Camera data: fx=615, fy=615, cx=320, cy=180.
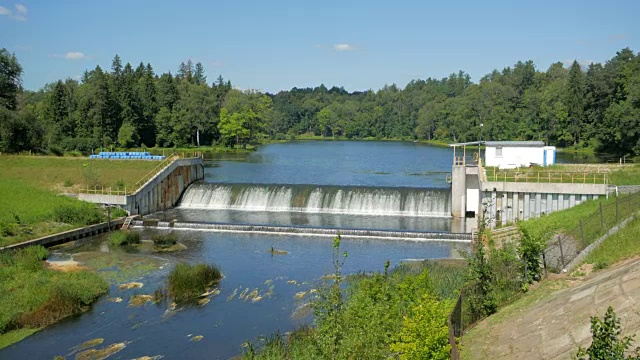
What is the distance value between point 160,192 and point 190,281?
22077mm

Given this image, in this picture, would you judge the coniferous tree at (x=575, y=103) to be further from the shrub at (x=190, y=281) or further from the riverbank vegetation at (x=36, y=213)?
the shrub at (x=190, y=281)

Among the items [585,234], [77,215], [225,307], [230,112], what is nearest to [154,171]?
[77,215]

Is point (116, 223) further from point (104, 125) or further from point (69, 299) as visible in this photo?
point (104, 125)

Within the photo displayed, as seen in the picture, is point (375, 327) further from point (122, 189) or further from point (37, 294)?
point (122, 189)

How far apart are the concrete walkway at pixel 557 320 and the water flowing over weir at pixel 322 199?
1058 inches

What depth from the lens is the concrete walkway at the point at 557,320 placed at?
12117mm

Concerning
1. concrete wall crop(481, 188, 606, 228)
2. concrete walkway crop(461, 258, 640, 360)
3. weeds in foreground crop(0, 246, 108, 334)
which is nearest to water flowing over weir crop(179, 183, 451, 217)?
concrete wall crop(481, 188, 606, 228)

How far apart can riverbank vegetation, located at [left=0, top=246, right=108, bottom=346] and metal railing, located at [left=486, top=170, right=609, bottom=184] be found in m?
25.3

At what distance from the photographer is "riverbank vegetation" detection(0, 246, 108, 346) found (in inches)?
825

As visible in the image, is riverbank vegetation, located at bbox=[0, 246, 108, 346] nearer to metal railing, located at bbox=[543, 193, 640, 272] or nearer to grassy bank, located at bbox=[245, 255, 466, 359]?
grassy bank, located at bbox=[245, 255, 466, 359]

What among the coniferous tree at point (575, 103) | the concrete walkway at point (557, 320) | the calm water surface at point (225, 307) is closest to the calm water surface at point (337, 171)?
the coniferous tree at point (575, 103)

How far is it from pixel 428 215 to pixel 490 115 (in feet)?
257

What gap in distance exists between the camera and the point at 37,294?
22.7m

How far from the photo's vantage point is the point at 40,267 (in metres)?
27.4
